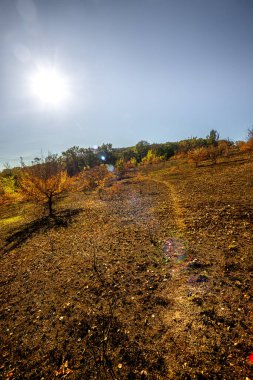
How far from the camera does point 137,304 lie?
6418 millimetres

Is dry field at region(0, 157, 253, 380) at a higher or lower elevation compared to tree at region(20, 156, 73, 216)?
lower

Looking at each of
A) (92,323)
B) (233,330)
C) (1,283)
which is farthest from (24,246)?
(233,330)

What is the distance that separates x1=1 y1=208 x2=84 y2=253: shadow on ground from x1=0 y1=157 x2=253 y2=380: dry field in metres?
2.32

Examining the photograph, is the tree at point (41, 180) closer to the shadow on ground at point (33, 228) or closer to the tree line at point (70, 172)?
the tree line at point (70, 172)

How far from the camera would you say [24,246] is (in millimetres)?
14219

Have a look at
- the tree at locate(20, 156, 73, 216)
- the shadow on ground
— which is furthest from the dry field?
the tree at locate(20, 156, 73, 216)

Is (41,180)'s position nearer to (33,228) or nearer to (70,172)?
(33,228)

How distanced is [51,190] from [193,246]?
16.6 meters

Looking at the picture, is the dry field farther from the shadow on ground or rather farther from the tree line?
the tree line

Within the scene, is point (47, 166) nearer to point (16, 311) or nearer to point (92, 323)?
point (16, 311)

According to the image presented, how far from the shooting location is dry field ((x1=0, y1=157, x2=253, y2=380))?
4641mm

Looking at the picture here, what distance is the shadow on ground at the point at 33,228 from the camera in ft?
49.5

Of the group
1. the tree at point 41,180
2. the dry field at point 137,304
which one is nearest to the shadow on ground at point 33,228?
the dry field at point 137,304

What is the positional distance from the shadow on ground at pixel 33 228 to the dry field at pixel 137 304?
2.32 m
